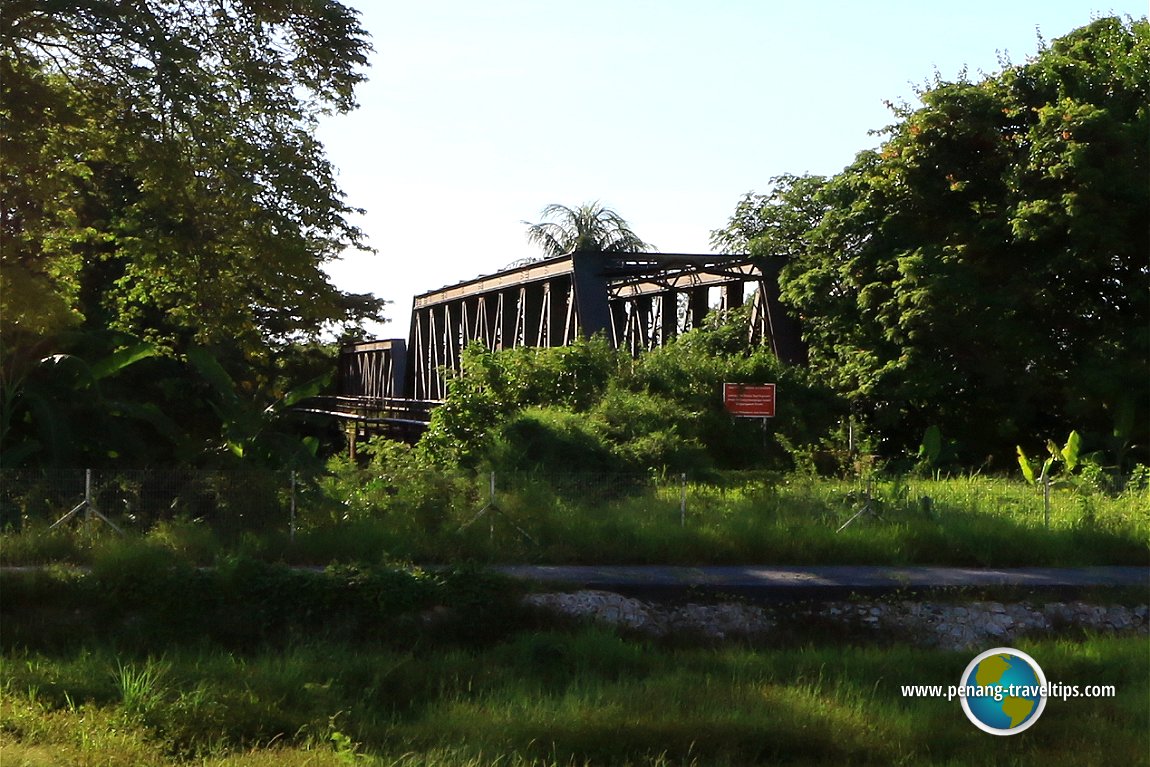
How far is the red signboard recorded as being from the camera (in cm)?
2211

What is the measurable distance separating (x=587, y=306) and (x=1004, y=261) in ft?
27.6

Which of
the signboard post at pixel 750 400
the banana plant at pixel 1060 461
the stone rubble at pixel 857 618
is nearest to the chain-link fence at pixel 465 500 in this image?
the stone rubble at pixel 857 618

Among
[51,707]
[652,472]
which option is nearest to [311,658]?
[51,707]

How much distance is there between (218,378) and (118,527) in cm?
310

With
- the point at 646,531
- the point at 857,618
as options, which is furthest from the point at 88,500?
the point at 857,618

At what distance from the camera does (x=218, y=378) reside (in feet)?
54.2

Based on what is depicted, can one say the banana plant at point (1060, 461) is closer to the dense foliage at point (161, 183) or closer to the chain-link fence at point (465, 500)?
the chain-link fence at point (465, 500)

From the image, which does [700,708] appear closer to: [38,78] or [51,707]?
[51,707]

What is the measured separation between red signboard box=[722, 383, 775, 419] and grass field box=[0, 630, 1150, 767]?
11.1 metres

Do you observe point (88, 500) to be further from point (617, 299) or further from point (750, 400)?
point (617, 299)

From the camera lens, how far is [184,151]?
1534 cm

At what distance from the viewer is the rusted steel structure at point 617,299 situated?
27391 millimetres

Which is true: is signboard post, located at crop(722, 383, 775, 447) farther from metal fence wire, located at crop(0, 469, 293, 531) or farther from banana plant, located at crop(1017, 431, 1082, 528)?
metal fence wire, located at crop(0, 469, 293, 531)

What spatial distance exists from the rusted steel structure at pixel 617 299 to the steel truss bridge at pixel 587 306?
1.0 inches
